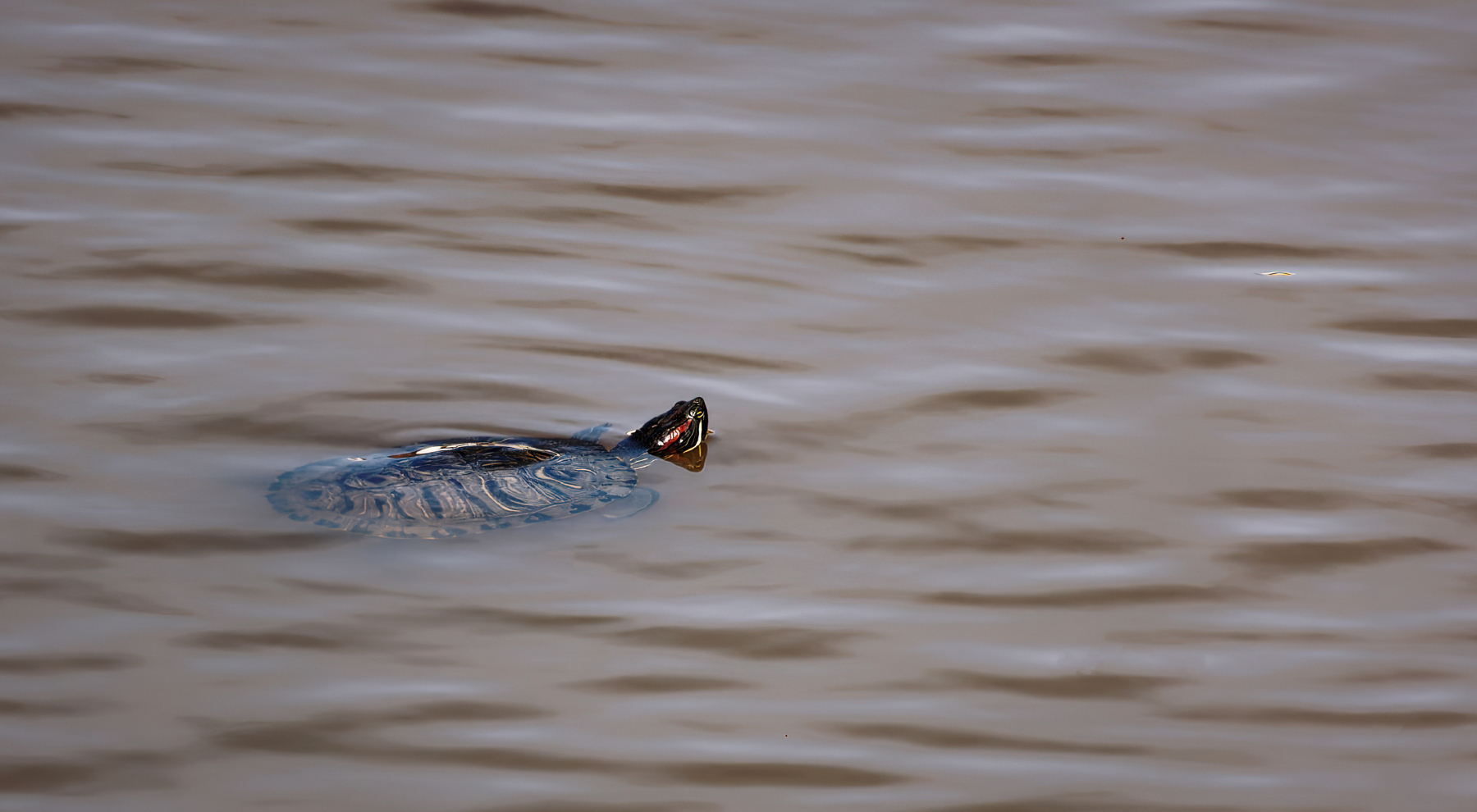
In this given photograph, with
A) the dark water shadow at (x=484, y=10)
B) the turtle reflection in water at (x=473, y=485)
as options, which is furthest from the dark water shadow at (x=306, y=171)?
the turtle reflection in water at (x=473, y=485)

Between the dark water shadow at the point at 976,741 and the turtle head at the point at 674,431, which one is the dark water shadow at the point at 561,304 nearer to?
the turtle head at the point at 674,431

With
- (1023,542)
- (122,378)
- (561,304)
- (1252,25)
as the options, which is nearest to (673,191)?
(561,304)

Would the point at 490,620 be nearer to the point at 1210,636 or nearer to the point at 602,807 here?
the point at 602,807

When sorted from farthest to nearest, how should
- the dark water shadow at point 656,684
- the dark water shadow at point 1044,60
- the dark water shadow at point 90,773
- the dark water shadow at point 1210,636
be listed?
the dark water shadow at point 1044,60, the dark water shadow at point 1210,636, the dark water shadow at point 656,684, the dark water shadow at point 90,773

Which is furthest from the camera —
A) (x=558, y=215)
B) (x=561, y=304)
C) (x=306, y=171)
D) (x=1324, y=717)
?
(x=306, y=171)

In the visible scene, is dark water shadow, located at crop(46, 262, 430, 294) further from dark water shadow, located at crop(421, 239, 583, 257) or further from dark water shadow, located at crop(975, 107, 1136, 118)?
dark water shadow, located at crop(975, 107, 1136, 118)

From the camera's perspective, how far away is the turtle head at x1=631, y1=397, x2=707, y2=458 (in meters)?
4.11

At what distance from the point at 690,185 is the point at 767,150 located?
52 centimetres

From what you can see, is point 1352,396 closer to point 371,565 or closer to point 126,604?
point 371,565

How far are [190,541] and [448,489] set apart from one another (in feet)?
2.54

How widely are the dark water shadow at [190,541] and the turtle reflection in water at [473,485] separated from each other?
10cm

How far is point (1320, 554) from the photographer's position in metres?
3.94

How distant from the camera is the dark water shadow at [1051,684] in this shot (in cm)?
338

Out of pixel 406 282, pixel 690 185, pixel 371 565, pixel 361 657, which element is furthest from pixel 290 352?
pixel 690 185
